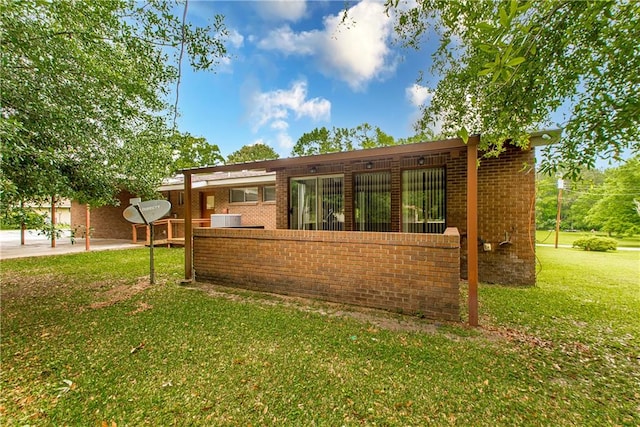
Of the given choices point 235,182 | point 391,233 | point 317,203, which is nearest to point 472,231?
point 391,233

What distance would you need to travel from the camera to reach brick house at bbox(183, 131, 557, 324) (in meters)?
4.13

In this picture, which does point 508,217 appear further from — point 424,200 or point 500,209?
point 424,200

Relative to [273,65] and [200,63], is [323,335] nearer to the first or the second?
[200,63]

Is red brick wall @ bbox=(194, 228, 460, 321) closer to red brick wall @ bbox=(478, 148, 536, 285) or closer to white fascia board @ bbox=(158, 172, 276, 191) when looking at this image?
red brick wall @ bbox=(478, 148, 536, 285)

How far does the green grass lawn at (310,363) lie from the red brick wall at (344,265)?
0.33 m

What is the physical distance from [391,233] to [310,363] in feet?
7.49

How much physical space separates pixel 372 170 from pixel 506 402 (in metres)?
5.46

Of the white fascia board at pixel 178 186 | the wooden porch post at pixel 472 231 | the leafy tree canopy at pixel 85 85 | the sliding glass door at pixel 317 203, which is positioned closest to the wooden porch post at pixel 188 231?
the leafy tree canopy at pixel 85 85

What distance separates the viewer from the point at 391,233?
4.37 m

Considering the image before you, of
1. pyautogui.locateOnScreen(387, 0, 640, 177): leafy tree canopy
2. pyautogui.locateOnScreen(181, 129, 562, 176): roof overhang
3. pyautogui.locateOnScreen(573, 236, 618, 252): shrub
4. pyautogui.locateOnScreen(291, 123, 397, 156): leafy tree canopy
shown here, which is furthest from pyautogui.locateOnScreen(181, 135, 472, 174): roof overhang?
pyautogui.locateOnScreen(291, 123, 397, 156): leafy tree canopy

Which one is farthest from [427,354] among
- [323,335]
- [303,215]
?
[303,215]

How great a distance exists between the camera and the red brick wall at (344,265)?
410 cm

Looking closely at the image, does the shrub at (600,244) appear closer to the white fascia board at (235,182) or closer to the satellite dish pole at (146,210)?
the white fascia board at (235,182)

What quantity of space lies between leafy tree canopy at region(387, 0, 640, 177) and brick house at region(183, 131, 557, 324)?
0.67 meters
